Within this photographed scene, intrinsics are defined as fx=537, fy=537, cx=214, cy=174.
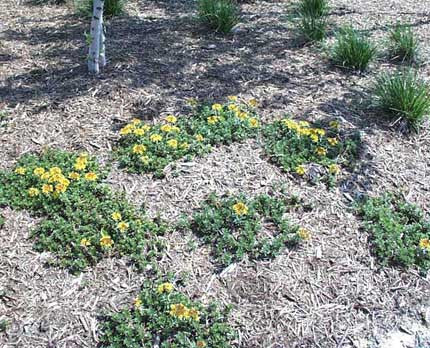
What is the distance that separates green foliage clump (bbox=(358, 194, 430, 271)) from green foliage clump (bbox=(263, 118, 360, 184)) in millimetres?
401

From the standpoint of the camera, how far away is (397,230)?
3.67 meters

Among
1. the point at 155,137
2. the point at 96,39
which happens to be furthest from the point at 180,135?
the point at 96,39

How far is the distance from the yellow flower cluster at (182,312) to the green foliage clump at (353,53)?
3278mm

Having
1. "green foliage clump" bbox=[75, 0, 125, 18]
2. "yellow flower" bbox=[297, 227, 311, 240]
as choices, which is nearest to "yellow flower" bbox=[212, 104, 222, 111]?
"yellow flower" bbox=[297, 227, 311, 240]

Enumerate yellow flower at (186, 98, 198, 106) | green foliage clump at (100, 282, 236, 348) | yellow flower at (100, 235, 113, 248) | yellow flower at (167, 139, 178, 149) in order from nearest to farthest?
green foliage clump at (100, 282, 236, 348) → yellow flower at (100, 235, 113, 248) → yellow flower at (167, 139, 178, 149) → yellow flower at (186, 98, 198, 106)

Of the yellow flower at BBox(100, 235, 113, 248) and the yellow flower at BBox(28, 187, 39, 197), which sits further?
the yellow flower at BBox(28, 187, 39, 197)

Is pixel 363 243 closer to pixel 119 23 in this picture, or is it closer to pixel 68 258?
pixel 68 258

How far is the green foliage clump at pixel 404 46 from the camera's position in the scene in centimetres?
552


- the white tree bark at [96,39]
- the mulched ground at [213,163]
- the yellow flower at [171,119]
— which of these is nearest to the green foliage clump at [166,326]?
the mulched ground at [213,163]

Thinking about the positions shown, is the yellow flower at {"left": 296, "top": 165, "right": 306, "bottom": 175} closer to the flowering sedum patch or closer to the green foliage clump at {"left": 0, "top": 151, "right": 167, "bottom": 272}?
the flowering sedum patch

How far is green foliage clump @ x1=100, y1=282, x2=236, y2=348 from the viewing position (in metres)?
2.93

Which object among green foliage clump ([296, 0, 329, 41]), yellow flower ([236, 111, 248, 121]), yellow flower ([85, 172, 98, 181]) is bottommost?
yellow flower ([85, 172, 98, 181])

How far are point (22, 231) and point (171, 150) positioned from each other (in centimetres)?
122

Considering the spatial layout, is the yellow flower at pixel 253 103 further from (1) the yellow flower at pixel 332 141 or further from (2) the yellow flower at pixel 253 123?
(1) the yellow flower at pixel 332 141
